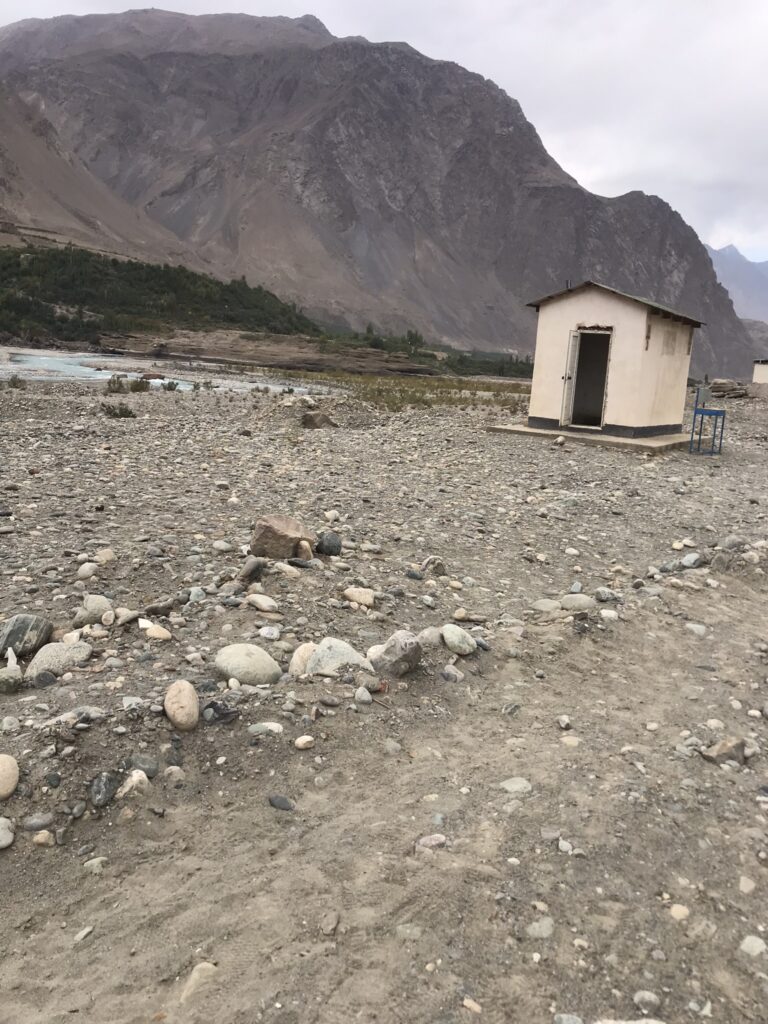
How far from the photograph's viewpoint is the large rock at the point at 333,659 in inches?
183

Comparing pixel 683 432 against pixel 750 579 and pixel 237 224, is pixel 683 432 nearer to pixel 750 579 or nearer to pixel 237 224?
pixel 750 579

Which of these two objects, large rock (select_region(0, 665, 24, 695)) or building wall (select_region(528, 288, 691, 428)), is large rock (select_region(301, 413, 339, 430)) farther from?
large rock (select_region(0, 665, 24, 695))

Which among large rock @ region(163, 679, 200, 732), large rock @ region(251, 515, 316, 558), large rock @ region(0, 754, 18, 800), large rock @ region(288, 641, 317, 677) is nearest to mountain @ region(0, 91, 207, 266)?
large rock @ region(251, 515, 316, 558)

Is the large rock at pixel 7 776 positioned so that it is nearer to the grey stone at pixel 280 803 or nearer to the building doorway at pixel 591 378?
the grey stone at pixel 280 803

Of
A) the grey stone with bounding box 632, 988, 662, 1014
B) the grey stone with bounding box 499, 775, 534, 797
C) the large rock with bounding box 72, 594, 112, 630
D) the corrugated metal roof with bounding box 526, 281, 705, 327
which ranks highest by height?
the corrugated metal roof with bounding box 526, 281, 705, 327

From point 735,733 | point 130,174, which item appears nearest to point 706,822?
point 735,733

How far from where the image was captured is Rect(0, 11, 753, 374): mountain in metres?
150

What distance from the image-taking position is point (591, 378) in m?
21.1

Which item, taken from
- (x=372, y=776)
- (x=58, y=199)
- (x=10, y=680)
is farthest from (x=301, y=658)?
(x=58, y=199)

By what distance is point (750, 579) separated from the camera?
291 inches

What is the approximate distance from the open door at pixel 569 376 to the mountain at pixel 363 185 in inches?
4685

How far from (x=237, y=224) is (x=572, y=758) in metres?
155

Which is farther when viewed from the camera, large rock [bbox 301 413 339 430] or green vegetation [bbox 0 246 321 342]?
green vegetation [bbox 0 246 321 342]

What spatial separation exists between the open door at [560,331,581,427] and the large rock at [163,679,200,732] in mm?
14480
